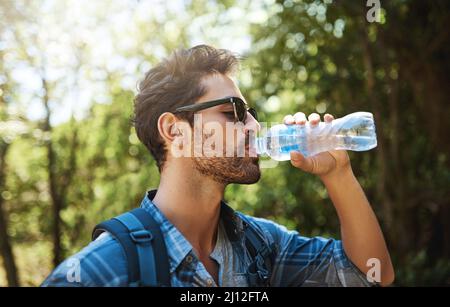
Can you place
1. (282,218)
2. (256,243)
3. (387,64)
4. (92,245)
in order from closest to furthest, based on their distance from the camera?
1. (92,245)
2. (256,243)
3. (387,64)
4. (282,218)

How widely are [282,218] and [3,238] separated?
10.3ft

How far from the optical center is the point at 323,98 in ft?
16.8

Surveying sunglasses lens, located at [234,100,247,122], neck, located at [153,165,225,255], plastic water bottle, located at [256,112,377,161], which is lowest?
neck, located at [153,165,225,255]

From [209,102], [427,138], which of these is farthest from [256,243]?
[427,138]

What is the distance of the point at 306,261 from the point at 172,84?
3.13ft

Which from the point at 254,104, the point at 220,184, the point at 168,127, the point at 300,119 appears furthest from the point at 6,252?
the point at 300,119

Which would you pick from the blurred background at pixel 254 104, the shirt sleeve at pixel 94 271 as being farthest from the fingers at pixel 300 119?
the blurred background at pixel 254 104

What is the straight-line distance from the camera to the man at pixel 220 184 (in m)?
2.12

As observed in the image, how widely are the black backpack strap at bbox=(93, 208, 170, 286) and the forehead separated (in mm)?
653

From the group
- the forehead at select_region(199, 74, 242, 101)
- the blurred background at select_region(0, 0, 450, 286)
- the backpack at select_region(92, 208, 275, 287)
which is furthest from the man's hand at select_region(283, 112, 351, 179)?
the blurred background at select_region(0, 0, 450, 286)

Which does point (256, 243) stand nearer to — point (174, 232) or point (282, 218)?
point (174, 232)

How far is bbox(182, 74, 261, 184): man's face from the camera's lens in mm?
2158

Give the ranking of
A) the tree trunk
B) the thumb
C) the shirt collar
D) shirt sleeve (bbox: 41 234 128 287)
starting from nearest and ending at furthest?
shirt sleeve (bbox: 41 234 128 287) → the shirt collar → the thumb → the tree trunk

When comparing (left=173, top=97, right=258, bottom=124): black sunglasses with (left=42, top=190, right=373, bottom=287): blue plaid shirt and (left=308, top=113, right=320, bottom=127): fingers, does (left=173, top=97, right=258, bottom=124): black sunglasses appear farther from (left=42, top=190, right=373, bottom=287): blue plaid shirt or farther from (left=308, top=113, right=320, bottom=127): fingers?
(left=42, top=190, right=373, bottom=287): blue plaid shirt
